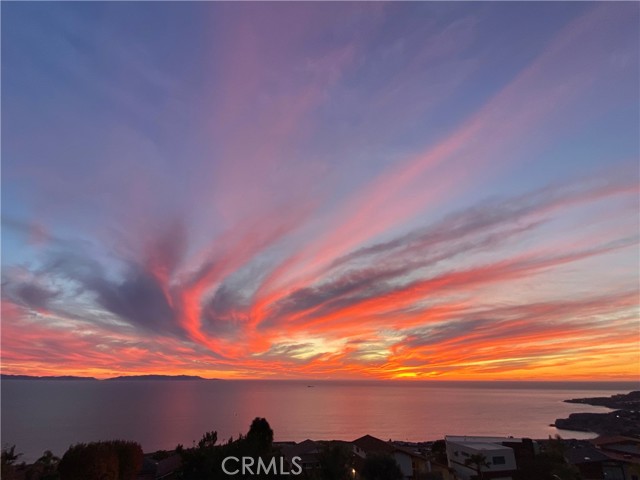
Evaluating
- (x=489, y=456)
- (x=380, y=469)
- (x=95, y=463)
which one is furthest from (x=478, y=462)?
(x=95, y=463)

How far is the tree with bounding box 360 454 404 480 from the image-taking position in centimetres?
Answer: 3428

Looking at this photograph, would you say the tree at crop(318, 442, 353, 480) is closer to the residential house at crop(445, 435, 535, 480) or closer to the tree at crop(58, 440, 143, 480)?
the tree at crop(58, 440, 143, 480)

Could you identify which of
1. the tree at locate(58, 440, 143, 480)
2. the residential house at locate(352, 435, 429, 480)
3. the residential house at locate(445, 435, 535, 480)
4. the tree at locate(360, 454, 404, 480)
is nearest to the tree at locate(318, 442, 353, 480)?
the tree at locate(360, 454, 404, 480)

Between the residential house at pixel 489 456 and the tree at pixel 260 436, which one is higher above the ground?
the tree at pixel 260 436

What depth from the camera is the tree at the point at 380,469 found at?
112ft

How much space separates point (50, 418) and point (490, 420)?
195 m

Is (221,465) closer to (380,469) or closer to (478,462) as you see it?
(380,469)

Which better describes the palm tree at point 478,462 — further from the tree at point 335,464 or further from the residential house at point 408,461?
the tree at point 335,464

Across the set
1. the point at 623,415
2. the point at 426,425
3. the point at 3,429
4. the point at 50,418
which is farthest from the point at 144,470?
the point at 623,415

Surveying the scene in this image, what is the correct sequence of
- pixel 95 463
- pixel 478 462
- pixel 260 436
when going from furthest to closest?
pixel 478 462, pixel 260 436, pixel 95 463

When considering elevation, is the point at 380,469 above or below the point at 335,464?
below

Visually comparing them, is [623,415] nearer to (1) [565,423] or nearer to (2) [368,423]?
(1) [565,423]

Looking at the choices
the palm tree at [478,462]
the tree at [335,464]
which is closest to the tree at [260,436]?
the tree at [335,464]

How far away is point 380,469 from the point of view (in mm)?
34625
